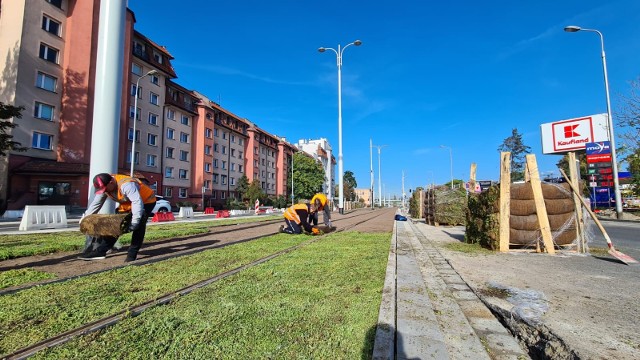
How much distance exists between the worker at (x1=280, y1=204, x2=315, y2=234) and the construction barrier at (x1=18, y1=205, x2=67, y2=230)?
10.3 m

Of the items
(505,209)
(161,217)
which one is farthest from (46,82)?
(505,209)

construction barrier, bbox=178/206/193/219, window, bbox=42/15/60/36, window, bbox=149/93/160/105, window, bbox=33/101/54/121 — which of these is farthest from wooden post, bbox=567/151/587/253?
window, bbox=149/93/160/105

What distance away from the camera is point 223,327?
110 inches

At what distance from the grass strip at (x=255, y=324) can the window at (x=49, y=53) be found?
3334cm

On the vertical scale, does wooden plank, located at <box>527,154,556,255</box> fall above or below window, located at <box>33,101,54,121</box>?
below

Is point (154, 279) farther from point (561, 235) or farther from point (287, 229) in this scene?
point (561, 235)

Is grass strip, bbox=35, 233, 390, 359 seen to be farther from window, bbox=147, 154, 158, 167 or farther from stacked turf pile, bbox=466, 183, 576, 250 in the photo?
window, bbox=147, 154, 158, 167

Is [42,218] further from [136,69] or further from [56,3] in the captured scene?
[136,69]

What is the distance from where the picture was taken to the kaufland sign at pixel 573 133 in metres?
36.8

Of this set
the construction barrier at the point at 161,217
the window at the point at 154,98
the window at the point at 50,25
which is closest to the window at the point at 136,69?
the window at the point at 154,98

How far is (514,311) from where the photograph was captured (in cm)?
356

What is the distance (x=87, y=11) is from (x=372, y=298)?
3742 centimetres

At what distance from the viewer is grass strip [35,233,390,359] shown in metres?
2.38

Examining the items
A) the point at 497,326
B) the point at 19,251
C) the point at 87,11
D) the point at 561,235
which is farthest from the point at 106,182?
the point at 87,11
